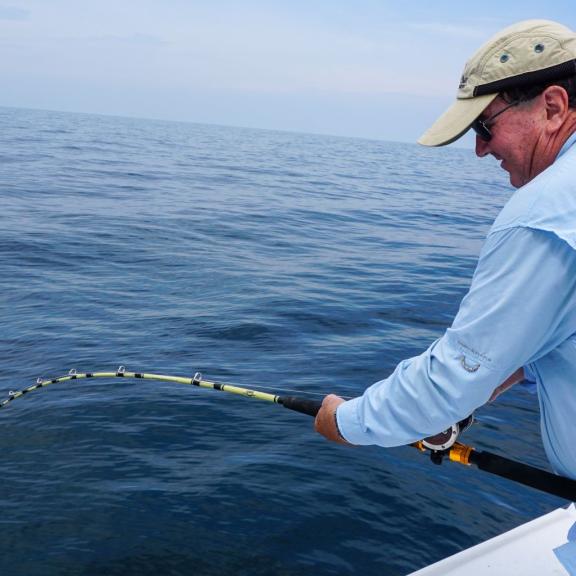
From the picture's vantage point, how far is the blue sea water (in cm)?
402

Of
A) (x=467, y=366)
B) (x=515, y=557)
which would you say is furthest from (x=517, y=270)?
(x=515, y=557)

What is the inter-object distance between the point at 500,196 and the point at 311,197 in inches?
479

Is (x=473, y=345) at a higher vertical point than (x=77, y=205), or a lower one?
higher

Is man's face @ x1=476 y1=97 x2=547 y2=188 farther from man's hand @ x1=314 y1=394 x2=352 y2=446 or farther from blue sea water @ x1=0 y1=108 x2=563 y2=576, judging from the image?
blue sea water @ x1=0 y1=108 x2=563 y2=576

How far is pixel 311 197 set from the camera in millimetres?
23203

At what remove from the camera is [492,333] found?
63.7 inches

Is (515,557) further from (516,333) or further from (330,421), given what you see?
(516,333)

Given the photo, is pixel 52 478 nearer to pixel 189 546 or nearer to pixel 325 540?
pixel 189 546

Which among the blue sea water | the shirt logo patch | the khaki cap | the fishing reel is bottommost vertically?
the blue sea water

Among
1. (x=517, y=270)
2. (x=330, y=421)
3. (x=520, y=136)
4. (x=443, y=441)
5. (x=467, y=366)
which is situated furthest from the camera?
(x=443, y=441)

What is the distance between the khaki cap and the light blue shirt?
0.20 metres

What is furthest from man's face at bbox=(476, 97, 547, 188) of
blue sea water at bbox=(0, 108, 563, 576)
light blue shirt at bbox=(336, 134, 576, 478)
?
blue sea water at bbox=(0, 108, 563, 576)

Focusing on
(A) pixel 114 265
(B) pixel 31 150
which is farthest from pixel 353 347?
(B) pixel 31 150

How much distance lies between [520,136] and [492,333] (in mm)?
614
